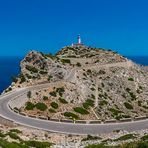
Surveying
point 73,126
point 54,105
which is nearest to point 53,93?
point 54,105

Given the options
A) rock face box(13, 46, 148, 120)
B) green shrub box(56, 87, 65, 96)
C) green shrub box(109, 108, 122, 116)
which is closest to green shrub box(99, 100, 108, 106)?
rock face box(13, 46, 148, 120)

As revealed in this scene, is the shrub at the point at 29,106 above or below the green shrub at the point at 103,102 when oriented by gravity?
below

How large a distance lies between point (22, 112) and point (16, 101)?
3763mm

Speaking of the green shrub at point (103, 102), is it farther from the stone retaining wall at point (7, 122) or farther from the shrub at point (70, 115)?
the stone retaining wall at point (7, 122)

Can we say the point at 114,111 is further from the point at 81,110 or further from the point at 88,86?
the point at 88,86

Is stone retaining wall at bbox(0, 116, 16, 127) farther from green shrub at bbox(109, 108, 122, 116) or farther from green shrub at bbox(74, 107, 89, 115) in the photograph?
green shrub at bbox(109, 108, 122, 116)

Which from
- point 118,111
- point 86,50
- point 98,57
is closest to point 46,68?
point 118,111

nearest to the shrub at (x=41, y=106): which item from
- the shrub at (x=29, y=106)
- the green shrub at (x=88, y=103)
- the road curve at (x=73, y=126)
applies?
the shrub at (x=29, y=106)

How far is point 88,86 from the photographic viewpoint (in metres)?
72.3

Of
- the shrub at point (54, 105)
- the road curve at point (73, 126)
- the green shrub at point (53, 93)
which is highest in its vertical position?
the green shrub at point (53, 93)

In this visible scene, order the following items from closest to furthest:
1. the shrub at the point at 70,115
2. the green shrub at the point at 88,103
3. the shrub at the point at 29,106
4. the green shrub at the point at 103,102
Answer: the shrub at the point at 29,106
the shrub at the point at 70,115
the green shrub at the point at 88,103
the green shrub at the point at 103,102

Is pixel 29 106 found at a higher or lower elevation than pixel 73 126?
higher

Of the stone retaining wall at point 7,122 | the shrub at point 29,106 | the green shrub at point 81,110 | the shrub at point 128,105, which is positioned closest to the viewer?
A: the stone retaining wall at point 7,122

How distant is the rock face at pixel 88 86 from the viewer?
56.6 metres
